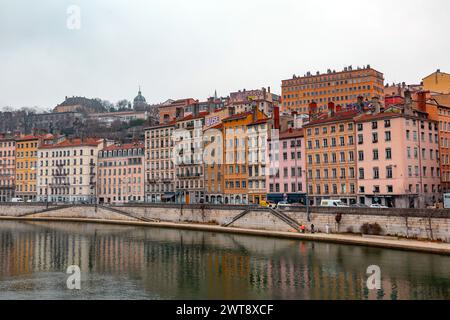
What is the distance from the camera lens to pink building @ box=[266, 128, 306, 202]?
82.2 meters

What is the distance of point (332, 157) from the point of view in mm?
77688

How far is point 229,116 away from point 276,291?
6632 cm

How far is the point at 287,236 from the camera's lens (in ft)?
201

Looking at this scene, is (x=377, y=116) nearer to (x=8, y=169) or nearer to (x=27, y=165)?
(x=27, y=165)

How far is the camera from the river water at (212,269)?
33406mm

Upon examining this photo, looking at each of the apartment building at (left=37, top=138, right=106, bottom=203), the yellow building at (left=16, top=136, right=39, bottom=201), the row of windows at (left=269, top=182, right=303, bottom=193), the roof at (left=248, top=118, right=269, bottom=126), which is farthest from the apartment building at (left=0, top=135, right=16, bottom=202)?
the row of windows at (left=269, top=182, right=303, bottom=193)

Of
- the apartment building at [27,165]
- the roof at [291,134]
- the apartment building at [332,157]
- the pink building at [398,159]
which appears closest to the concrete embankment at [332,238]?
the pink building at [398,159]

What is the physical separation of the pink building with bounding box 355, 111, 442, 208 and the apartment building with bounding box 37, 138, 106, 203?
231 ft

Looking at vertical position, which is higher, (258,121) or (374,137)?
(258,121)

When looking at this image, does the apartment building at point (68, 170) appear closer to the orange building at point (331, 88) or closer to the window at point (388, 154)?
the orange building at point (331, 88)

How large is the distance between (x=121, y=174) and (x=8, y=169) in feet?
116

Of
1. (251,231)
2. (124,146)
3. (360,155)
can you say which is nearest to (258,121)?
(360,155)
